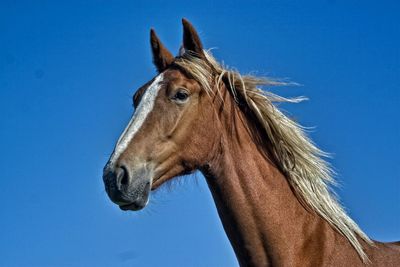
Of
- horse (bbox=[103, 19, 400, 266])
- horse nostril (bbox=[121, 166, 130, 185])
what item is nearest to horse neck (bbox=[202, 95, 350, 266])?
horse (bbox=[103, 19, 400, 266])

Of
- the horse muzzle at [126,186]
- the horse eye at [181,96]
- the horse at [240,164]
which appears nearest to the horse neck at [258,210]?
the horse at [240,164]

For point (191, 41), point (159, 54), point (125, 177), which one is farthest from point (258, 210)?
point (159, 54)

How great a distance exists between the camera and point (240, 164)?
585 cm

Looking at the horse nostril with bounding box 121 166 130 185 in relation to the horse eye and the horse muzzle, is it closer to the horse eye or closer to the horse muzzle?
the horse muzzle

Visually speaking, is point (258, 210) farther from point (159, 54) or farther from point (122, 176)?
point (159, 54)

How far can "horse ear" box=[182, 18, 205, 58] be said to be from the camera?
20.3 feet

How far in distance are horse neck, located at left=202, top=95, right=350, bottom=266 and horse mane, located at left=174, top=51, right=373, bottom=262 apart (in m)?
0.12

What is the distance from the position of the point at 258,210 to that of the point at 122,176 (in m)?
1.25

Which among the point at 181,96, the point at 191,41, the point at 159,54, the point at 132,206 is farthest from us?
the point at 159,54

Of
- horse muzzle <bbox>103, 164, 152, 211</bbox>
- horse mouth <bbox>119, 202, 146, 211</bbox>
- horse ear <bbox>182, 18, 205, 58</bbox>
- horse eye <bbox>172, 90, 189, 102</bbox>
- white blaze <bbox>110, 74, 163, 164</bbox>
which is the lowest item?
horse mouth <bbox>119, 202, 146, 211</bbox>

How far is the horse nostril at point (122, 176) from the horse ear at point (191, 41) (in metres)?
1.57

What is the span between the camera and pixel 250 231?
18.2ft

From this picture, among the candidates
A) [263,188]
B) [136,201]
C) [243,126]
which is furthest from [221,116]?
[136,201]

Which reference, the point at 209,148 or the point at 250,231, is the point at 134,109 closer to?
the point at 209,148
